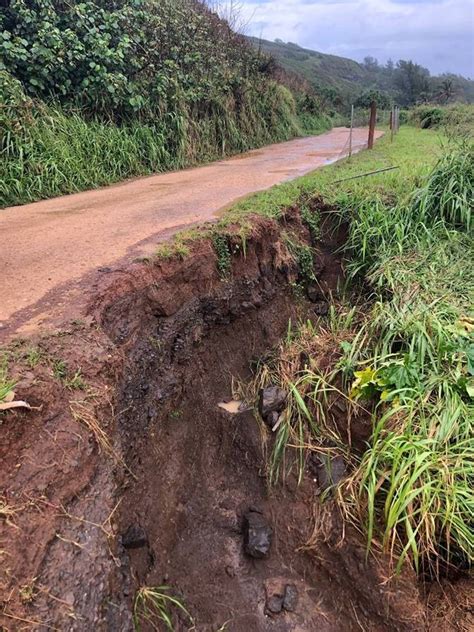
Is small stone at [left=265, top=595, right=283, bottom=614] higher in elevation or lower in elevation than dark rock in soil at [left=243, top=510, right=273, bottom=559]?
lower

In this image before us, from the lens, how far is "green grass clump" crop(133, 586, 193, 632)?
2.36 meters

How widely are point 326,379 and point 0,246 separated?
294cm

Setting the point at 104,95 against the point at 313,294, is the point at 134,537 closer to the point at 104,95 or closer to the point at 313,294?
the point at 313,294

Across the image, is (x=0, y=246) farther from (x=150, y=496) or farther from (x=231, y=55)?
(x=231, y=55)

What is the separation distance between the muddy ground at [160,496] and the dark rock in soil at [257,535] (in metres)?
0.05

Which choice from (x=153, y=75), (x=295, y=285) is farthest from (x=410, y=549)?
(x=153, y=75)

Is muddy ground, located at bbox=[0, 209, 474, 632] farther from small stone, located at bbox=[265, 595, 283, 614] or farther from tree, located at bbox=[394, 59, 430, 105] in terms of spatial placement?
tree, located at bbox=[394, 59, 430, 105]

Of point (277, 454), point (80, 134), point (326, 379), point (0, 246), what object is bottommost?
point (277, 454)

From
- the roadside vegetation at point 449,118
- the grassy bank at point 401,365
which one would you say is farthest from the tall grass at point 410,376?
the roadside vegetation at point 449,118

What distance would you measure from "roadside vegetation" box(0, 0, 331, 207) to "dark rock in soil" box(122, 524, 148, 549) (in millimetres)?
4274

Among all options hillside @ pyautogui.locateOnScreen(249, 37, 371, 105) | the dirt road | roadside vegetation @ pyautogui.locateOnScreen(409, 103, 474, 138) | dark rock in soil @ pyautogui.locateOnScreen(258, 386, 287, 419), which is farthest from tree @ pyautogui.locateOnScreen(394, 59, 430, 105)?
dark rock in soil @ pyautogui.locateOnScreen(258, 386, 287, 419)

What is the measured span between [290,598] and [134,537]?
1.01 m

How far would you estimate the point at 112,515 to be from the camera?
7.65 ft

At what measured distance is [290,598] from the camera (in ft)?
9.03
